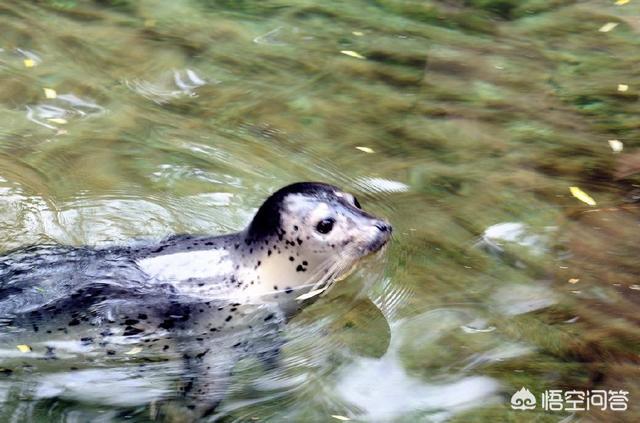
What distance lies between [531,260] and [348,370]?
135 cm

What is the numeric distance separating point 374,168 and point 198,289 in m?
1.90

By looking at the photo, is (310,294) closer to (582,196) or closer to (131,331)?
(131,331)

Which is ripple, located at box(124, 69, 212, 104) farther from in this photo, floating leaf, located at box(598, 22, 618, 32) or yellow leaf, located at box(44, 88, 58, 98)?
floating leaf, located at box(598, 22, 618, 32)

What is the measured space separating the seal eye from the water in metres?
0.42

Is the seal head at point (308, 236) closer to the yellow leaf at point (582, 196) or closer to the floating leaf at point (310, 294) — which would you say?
the floating leaf at point (310, 294)

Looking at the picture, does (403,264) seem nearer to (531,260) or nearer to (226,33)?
(531,260)

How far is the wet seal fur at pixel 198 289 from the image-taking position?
4.79 metres

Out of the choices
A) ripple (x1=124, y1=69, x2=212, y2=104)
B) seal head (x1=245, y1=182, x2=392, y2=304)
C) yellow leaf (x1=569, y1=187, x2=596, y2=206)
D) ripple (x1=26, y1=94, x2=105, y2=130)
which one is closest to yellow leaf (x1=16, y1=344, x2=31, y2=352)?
seal head (x1=245, y1=182, x2=392, y2=304)

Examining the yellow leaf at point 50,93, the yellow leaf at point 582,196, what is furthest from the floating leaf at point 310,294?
the yellow leaf at point 50,93

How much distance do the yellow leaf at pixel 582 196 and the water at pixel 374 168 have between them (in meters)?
0.06

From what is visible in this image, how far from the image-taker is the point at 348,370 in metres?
4.73

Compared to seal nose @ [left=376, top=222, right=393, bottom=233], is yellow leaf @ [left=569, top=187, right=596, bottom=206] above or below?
below

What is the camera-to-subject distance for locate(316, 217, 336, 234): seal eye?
4.94 metres

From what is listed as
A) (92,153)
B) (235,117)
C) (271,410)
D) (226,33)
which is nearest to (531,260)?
(271,410)
